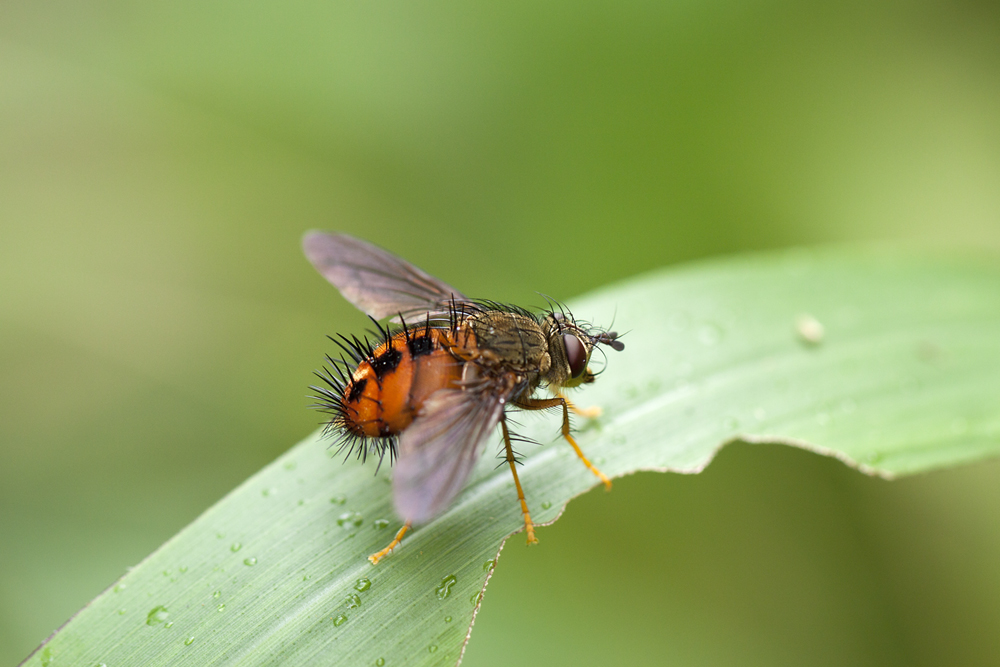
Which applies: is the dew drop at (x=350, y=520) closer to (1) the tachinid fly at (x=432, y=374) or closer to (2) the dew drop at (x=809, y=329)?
(1) the tachinid fly at (x=432, y=374)

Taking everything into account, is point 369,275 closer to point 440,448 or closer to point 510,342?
point 510,342

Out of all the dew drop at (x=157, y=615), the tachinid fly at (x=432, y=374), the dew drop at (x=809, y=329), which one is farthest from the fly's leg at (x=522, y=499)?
the dew drop at (x=809, y=329)

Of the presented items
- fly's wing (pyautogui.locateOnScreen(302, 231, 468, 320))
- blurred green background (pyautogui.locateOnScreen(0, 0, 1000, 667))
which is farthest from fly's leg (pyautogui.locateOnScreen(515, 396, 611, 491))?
blurred green background (pyautogui.locateOnScreen(0, 0, 1000, 667))

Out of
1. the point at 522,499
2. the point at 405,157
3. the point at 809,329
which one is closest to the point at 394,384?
the point at 522,499

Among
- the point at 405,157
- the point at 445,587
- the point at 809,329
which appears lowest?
the point at 809,329

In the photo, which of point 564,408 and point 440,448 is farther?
point 564,408

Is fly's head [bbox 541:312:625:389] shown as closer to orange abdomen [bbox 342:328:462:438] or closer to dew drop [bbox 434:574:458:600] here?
orange abdomen [bbox 342:328:462:438]
